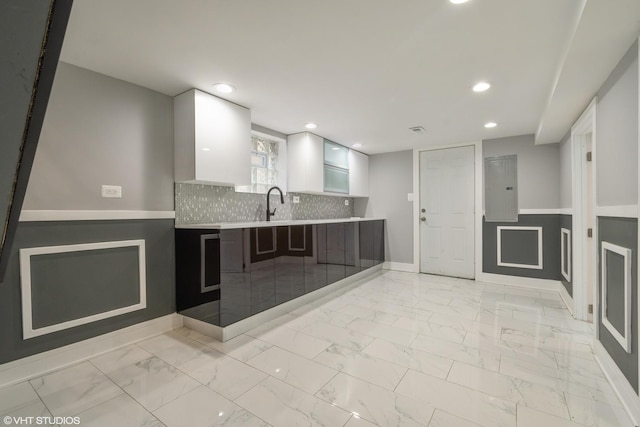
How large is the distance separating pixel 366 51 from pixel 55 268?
2674mm

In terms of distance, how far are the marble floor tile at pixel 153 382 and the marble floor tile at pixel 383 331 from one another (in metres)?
1.42

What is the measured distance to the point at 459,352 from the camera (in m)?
2.19

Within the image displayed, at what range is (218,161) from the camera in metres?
2.72

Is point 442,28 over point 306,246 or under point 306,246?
over

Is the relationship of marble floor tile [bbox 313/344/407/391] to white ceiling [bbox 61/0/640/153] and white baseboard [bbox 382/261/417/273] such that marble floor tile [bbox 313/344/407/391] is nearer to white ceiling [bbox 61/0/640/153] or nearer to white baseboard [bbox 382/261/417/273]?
white ceiling [bbox 61/0/640/153]

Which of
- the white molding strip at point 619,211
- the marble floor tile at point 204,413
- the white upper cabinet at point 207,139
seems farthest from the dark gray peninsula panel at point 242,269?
the white molding strip at point 619,211

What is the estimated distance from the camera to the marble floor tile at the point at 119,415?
4.80 feet

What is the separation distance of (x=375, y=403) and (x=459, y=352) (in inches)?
37.8

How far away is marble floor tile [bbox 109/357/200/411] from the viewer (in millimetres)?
1661

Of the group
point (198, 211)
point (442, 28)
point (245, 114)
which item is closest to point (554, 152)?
point (442, 28)

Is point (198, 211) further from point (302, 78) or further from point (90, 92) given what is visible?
point (302, 78)

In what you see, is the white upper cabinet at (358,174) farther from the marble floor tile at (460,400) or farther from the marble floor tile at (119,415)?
the marble floor tile at (119,415)

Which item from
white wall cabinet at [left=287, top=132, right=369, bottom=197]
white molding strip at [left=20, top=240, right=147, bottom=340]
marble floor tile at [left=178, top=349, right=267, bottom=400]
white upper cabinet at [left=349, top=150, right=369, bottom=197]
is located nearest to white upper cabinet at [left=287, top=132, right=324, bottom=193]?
white wall cabinet at [left=287, top=132, right=369, bottom=197]

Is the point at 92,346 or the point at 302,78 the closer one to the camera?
the point at 92,346
